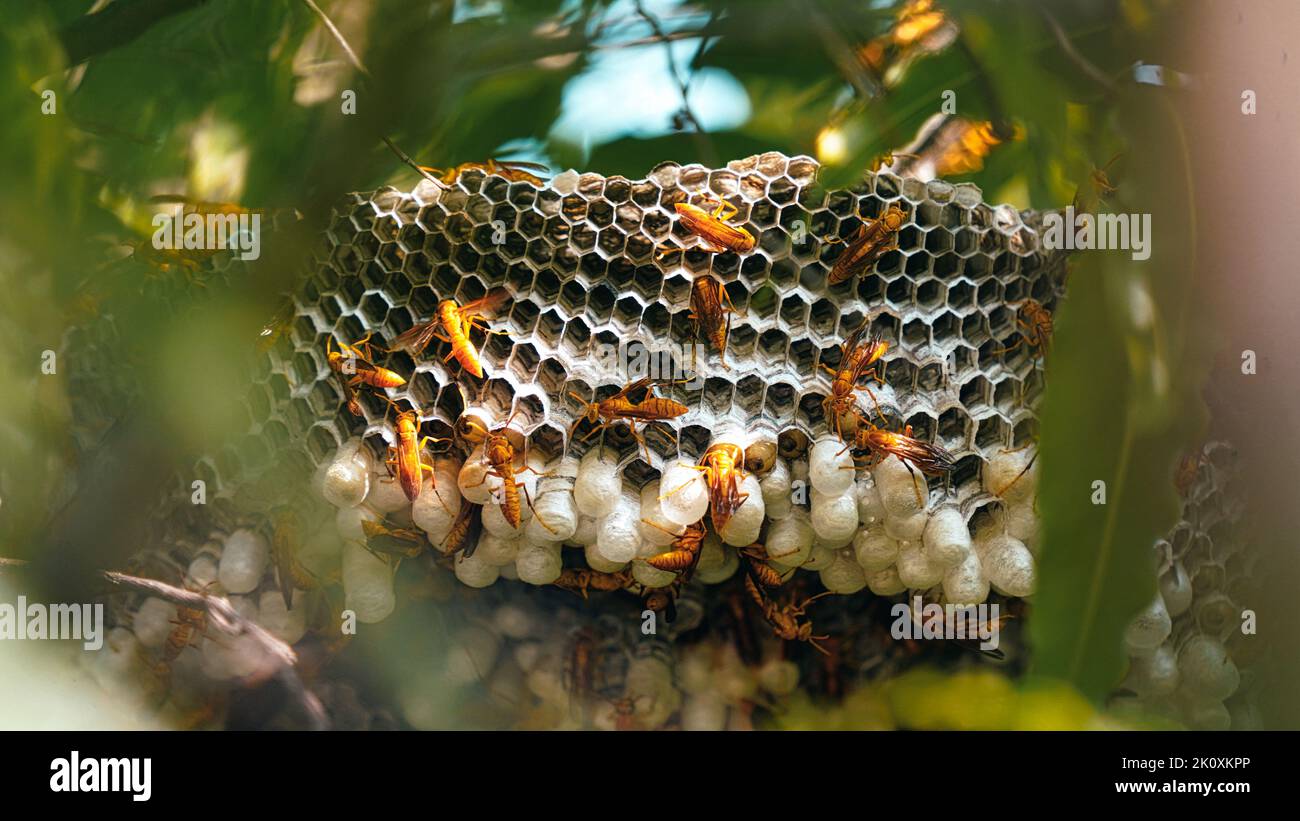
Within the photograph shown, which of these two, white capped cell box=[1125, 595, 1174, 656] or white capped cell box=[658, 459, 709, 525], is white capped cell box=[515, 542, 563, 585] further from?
white capped cell box=[1125, 595, 1174, 656]

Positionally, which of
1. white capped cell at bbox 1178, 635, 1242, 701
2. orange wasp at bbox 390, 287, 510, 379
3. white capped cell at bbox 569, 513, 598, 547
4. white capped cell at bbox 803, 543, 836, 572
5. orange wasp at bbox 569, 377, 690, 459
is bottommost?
white capped cell at bbox 1178, 635, 1242, 701

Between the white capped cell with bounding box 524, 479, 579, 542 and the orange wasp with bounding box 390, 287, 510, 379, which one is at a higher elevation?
the orange wasp with bounding box 390, 287, 510, 379

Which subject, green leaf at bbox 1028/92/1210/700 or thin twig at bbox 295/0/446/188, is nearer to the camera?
green leaf at bbox 1028/92/1210/700

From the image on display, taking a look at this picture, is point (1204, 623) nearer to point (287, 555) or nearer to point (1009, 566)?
point (1009, 566)

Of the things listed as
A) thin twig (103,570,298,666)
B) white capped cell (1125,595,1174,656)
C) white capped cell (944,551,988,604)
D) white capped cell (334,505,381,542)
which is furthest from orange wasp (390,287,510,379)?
white capped cell (1125,595,1174,656)

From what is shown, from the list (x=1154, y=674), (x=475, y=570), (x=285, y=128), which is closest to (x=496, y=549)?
(x=475, y=570)

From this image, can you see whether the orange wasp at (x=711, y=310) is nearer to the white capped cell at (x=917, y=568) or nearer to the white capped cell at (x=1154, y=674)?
the white capped cell at (x=917, y=568)
